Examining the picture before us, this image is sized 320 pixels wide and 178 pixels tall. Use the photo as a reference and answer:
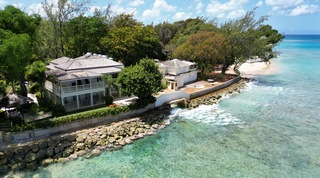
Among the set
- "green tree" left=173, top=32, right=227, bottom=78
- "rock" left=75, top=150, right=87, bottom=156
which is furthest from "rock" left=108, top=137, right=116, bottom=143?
"green tree" left=173, top=32, right=227, bottom=78

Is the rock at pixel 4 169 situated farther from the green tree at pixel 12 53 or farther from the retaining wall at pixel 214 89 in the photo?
the retaining wall at pixel 214 89

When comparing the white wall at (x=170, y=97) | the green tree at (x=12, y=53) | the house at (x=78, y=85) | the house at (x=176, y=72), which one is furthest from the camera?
the house at (x=176, y=72)

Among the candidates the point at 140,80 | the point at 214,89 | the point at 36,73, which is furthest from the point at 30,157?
the point at 214,89

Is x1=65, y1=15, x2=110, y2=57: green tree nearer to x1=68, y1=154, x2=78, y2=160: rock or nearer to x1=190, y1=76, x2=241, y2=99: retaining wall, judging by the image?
x1=190, y1=76, x2=241, y2=99: retaining wall

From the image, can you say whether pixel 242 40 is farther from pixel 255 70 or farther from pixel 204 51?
pixel 255 70

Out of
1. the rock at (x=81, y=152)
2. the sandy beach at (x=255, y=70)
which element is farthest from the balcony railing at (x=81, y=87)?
the sandy beach at (x=255, y=70)

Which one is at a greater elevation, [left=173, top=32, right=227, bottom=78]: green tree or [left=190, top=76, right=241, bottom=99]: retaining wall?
[left=173, top=32, right=227, bottom=78]: green tree
